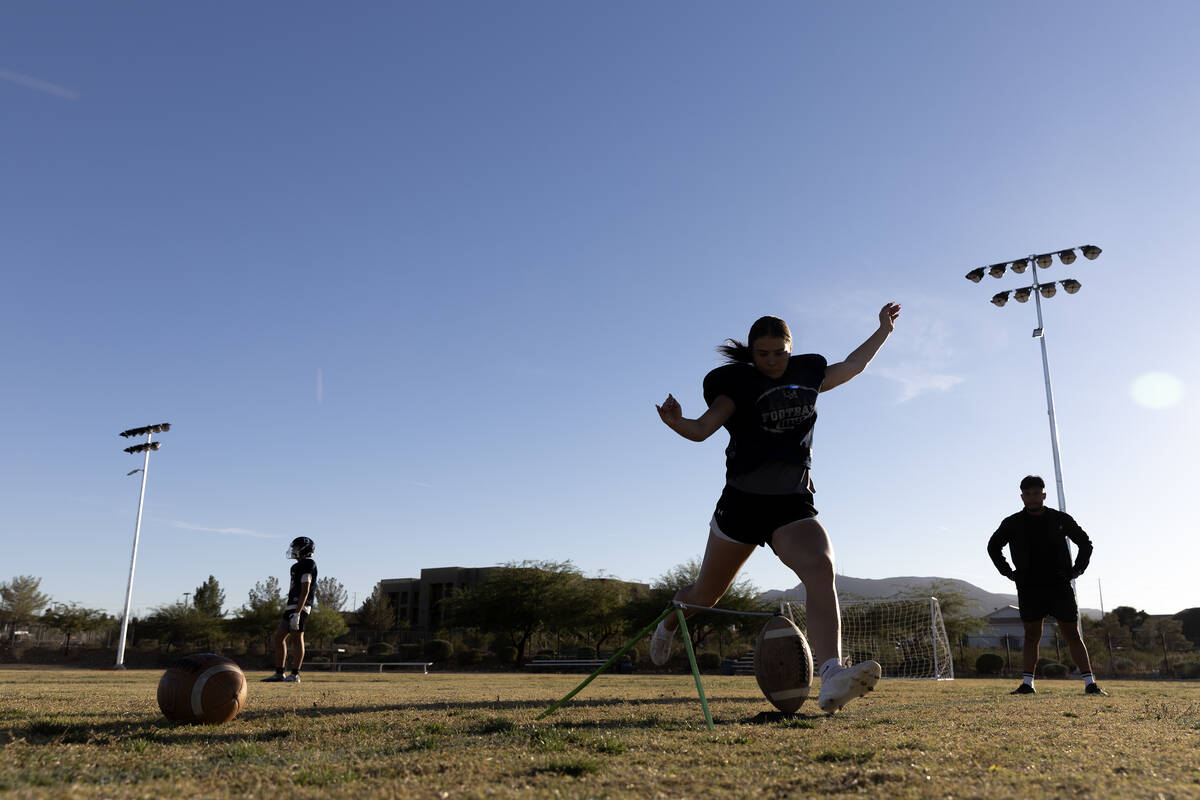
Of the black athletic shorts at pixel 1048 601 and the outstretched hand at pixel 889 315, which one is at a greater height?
the outstretched hand at pixel 889 315

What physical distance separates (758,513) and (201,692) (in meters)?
3.56

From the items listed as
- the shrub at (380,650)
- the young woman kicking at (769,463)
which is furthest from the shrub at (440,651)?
the young woman kicking at (769,463)

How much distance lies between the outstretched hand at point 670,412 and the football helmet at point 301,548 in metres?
8.02

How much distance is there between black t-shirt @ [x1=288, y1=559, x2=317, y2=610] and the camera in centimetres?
1132

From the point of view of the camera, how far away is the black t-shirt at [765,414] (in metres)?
5.14

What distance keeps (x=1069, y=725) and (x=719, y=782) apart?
3217mm

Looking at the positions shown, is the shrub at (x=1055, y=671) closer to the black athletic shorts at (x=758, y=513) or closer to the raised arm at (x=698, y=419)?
the black athletic shorts at (x=758, y=513)

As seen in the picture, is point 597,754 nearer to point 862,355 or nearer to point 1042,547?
point 862,355

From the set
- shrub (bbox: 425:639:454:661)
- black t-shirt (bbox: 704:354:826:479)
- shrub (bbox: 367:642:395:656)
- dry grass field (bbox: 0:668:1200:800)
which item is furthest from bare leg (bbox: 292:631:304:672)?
shrub (bbox: 367:642:395:656)

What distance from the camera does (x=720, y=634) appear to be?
137ft

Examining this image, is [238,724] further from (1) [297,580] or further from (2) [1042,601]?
(2) [1042,601]

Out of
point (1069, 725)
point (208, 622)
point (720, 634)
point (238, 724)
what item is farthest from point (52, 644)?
point (1069, 725)

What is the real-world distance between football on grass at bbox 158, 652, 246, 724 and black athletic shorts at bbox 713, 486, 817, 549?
10.7 ft

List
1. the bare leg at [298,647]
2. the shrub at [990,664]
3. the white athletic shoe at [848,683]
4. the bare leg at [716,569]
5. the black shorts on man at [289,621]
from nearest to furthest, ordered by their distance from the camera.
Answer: the white athletic shoe at [848,683] < the bare leg at [716,569] < the black shorts on man at [289,621] < the bare leg at [298,647] < the shrub at [990,664]
